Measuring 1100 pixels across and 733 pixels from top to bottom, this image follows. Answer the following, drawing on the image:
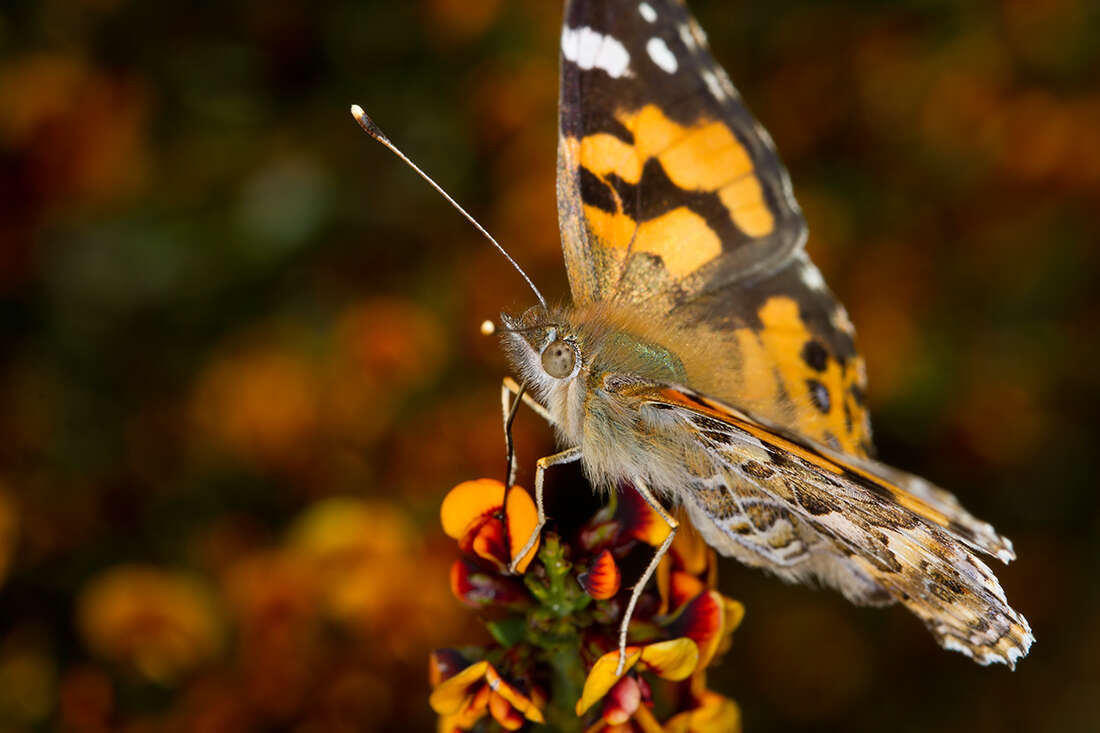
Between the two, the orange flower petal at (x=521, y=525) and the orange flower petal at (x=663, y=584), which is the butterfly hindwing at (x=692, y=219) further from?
the orange flower petal at (x=521, y=525)

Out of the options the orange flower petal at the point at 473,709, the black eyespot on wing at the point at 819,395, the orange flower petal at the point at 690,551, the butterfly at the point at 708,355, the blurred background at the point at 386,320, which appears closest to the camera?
the orange flower petal at the point at 473,709

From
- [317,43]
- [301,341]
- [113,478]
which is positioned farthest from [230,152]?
[113,478]

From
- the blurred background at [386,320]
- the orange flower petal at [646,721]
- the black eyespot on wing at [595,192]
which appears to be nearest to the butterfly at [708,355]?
the black eyespot on wing at [595,192]

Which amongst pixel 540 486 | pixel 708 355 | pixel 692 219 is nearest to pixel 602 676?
pixel 540 486

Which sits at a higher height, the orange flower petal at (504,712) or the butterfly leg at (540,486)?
the butterfly leg at (540,486)

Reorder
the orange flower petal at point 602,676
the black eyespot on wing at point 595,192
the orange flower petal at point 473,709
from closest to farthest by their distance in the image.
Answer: the orange flower petal at point 602,676 → the orange flower petal at point 473,709 → the black eyespot on wing at point 595,192

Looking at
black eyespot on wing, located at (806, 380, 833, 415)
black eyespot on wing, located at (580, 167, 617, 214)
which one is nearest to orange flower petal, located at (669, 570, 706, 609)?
black eyespot on wing, located at (806, 380, 833, 415)
